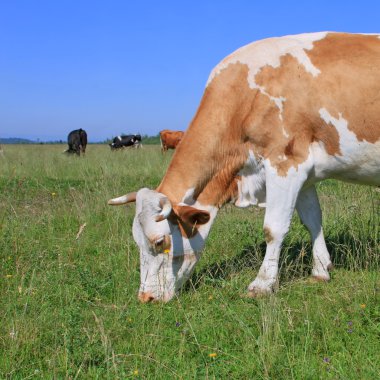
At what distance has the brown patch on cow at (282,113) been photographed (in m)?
5.22

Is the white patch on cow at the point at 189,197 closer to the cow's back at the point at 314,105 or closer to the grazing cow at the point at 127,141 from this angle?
the cow's back at the point at 314,105

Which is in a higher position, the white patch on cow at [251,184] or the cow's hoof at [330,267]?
the white patch on cow at [251,184]

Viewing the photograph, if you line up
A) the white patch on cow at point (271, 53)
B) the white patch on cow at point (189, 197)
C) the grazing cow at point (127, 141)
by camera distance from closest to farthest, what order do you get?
the white patch on cow at point (271, 53) → the white patch on cow at point (189, 197) → the grazing cow at point (127, 141)

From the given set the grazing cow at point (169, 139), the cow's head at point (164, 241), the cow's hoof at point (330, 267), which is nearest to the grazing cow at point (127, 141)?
the grazing cow at point (169, 139)

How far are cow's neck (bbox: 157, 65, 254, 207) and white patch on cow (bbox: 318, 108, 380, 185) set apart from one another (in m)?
0.70

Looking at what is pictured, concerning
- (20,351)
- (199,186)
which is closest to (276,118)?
(199,186)

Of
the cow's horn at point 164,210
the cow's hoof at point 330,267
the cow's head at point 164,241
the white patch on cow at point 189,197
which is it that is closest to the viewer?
the cow's horn at point 164,210

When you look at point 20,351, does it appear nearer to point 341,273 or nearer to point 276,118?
point 276,118

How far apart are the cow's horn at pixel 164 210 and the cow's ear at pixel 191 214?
0.19m

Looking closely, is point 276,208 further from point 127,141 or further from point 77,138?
point 127,141

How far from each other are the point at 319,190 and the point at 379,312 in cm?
656

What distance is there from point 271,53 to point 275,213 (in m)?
1.50

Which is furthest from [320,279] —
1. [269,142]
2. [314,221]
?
[269,142]

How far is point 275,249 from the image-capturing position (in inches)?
211
